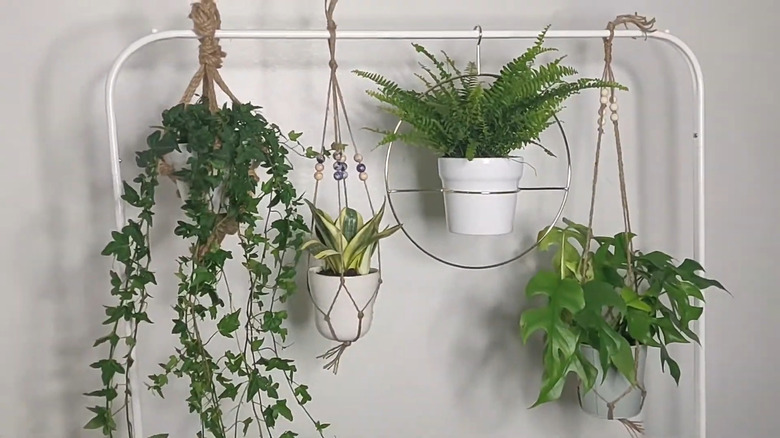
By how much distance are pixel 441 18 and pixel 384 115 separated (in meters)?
0.21

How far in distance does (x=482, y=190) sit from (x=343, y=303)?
0.92ft

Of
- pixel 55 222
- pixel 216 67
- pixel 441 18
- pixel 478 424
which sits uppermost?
pixel 441 18

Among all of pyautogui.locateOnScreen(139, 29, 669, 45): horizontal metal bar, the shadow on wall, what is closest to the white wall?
the shadow on wall

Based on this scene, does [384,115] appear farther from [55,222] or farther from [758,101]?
[758,101]

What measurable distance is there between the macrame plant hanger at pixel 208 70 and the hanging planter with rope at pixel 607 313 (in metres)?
0.49

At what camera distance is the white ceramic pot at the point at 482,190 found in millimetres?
1189

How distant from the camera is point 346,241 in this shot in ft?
3.95

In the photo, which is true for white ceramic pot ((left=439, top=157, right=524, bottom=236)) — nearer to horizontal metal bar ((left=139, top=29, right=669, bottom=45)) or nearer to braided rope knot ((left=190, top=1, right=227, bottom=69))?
horizontal metal bar ((left=139, top=29, right=669, bottom=45))

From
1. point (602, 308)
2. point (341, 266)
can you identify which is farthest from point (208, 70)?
point (602, 308)

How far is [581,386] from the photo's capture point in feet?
4.19

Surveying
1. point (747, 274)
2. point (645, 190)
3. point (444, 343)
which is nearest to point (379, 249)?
point (444, 343)

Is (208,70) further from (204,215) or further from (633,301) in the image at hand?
(633,301)

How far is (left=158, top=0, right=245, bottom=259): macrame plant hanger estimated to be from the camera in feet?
3.73

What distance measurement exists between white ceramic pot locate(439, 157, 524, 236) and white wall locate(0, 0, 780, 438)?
184 millimetres
